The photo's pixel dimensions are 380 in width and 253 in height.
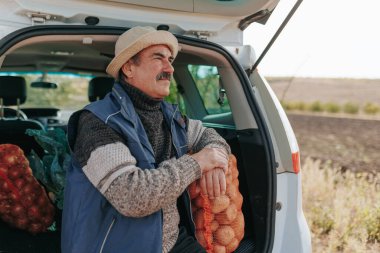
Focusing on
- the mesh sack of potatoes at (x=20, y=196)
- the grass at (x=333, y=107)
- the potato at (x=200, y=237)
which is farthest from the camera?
the grass at (x=333, y=107)

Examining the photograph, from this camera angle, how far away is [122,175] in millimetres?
2176

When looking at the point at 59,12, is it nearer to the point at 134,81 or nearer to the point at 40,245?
the point at 134,81

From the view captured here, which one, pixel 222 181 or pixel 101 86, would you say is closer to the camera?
pixel 222 181

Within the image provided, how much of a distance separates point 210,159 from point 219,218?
1.35 feet

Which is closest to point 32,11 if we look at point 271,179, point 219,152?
point 219,152

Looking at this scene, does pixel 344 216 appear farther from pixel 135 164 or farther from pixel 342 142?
pixel 342 142

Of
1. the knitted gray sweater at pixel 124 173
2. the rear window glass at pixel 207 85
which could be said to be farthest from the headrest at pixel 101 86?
the knitted gray sweater at pixel 124 173

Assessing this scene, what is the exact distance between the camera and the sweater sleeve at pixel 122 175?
2.17 metres

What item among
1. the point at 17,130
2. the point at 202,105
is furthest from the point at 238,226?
the point at 17,130

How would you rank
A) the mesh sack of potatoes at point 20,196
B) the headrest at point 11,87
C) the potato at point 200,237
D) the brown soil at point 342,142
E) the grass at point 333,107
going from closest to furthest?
the potato at point 200,237 → the mesh sack of potatoes at point 20,196 → the headrest at point 11,87 → the brown soil at point 342,142 → the grass at point 333,107

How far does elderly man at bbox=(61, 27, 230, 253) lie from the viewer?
2.20 m

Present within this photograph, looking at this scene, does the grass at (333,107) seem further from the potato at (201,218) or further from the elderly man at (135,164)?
the elderly man at (135,164)

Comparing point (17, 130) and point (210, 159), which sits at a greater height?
point (17, 130)

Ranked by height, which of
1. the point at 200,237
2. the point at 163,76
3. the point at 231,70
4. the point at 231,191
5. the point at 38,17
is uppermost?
the point at 38,17
